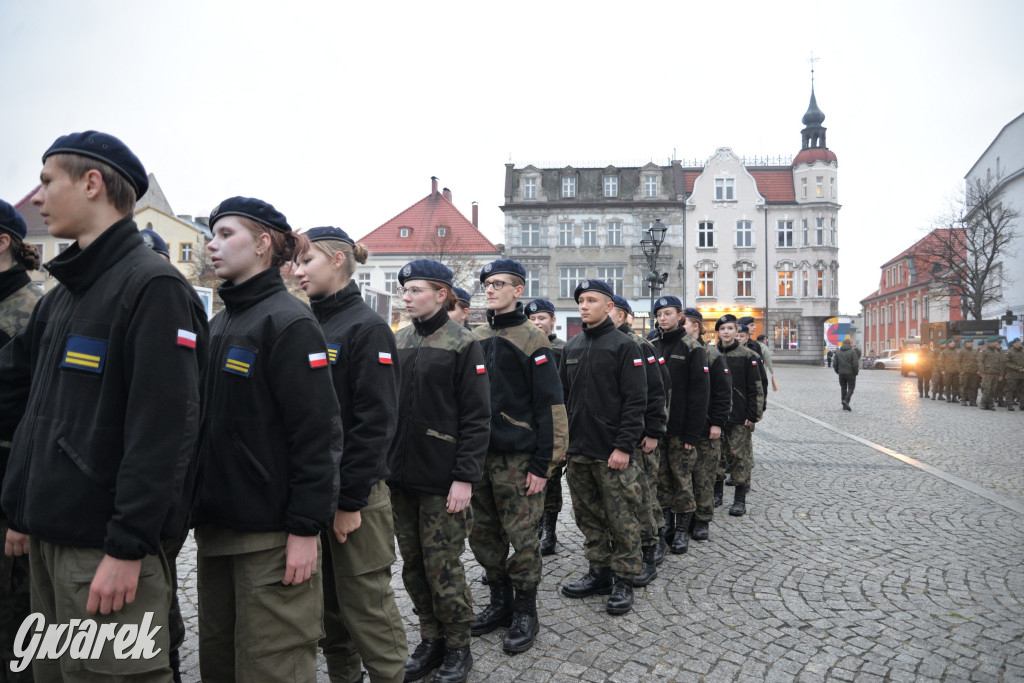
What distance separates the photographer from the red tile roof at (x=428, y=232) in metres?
46.1

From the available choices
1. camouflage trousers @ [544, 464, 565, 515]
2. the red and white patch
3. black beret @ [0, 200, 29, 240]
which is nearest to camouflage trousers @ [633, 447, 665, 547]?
camouflage trousers @ [544, 464, 565, 515]

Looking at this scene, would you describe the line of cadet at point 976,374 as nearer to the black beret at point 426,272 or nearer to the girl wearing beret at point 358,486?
the black beret at point 426,272

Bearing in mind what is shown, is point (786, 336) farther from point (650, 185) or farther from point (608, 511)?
point (608, 511)

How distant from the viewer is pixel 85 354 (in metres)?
1.92

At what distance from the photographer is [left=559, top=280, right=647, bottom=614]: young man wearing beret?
4457 mm

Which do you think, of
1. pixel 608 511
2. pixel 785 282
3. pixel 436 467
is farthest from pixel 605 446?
pixel 785 282

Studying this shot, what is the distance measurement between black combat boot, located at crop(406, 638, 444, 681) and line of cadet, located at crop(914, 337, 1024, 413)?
67.7ft

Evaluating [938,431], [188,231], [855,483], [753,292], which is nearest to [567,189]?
[753,292]

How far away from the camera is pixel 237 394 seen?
2.28 meters

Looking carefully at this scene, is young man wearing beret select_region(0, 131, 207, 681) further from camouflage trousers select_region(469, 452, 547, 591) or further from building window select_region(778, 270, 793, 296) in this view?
building window select_region(778, 270, 793, 296)

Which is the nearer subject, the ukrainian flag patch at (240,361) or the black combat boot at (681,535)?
the ukrainian flag patch at (240,361)

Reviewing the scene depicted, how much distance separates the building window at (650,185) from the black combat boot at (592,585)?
150 ft

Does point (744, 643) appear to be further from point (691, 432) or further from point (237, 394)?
point (237, 394)

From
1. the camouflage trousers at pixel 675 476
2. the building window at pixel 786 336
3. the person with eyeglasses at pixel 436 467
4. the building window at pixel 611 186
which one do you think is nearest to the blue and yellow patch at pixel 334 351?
the person with eyeglasses at pixel 436 467
